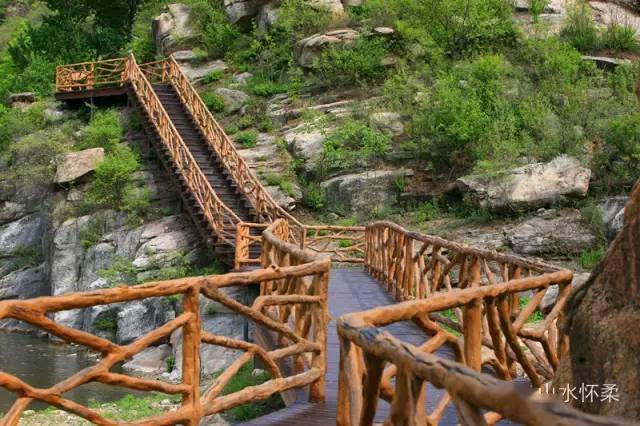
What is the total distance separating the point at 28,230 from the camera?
21.6 m

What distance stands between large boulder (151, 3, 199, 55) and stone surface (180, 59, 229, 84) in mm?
1647

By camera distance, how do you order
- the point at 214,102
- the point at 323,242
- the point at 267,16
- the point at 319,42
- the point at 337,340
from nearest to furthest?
the point at 337,340 < the point at 323,242 < the point at 319,42 < the point at 214,102 < the point at 267,16

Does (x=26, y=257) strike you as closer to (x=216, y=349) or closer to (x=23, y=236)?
(x=23, y=236)

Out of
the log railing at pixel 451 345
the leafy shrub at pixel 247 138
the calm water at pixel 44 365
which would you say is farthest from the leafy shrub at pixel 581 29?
the calm water at pixel 44 365

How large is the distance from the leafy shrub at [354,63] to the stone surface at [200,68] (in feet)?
17.4

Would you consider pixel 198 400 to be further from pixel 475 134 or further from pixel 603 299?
pixel 475 134

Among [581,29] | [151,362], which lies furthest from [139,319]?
[581,29]

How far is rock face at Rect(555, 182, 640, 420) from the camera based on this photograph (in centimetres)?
318

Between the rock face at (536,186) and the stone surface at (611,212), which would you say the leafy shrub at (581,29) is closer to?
the rock face at (536,186)

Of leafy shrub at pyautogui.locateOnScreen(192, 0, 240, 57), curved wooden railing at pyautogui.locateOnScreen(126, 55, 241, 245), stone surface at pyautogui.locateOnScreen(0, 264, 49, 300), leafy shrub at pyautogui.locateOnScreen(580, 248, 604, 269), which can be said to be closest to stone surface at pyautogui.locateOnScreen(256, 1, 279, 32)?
leafy shrub at pyautogui.locateOnScreen(192, 0, 240, 57)

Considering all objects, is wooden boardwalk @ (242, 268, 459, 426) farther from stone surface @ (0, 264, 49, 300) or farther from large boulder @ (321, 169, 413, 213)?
stone surface @ (0, 264, 49, 300)

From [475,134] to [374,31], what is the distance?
7.13m

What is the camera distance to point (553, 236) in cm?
1373

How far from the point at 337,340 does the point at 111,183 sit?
1354cm
